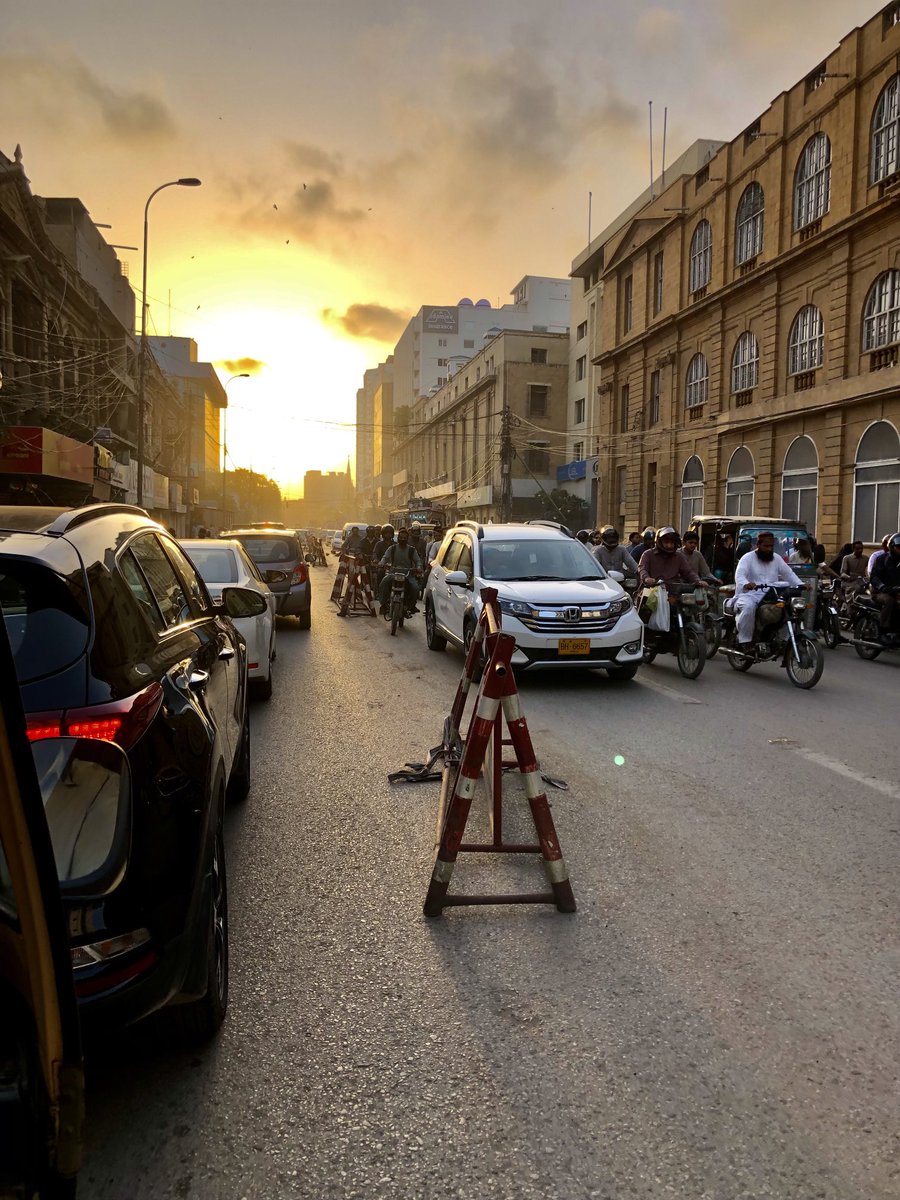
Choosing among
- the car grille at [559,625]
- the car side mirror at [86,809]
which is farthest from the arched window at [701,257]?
the car side mirror at [86,809]

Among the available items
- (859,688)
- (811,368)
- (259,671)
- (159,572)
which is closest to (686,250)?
(811,368)

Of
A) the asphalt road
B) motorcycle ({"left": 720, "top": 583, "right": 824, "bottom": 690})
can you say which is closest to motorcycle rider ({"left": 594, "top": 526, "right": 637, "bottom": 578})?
motorcycle ({"left": 720, "top": 583, "right": 824, "bottom": 690})

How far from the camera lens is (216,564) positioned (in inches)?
384

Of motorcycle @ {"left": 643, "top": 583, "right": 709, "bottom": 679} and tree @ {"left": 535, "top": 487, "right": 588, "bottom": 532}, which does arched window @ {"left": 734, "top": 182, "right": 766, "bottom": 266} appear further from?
motorcycle @ {"left": 643, "top": 583, "right": 709, "bottom": 679}

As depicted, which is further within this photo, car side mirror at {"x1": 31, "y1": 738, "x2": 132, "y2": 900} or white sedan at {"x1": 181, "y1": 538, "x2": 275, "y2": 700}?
white sedan at {"x1": 181, "y1": 538, "x2": 275, "y2": 700}

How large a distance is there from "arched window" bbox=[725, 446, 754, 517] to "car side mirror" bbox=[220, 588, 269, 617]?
98.7 feet

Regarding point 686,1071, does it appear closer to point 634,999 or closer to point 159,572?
point 634,999

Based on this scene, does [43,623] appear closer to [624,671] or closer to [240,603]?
[240,603]

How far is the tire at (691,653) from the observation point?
9.94m

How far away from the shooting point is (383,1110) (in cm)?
238

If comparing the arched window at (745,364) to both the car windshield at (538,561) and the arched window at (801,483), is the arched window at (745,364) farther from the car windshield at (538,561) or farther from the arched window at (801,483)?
the car windshield at (538,561)

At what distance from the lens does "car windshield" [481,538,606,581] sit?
10.2 metres

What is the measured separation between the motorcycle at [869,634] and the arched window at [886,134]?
1807 centimetres

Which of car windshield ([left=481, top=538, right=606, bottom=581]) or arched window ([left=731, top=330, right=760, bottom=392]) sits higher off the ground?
arched window ([left=731, top=330, right=760, bottom=392])
